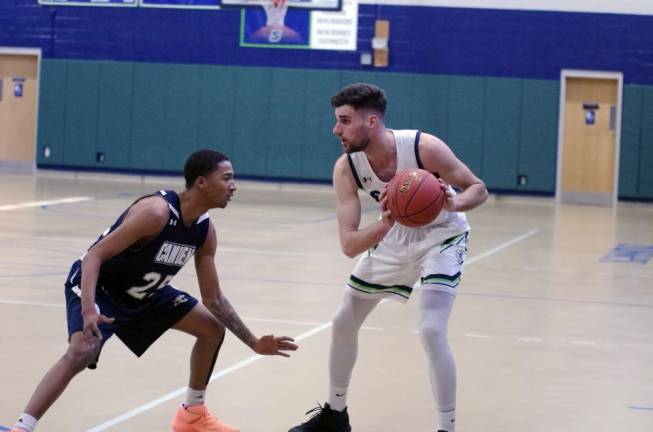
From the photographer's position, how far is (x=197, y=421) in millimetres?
4594

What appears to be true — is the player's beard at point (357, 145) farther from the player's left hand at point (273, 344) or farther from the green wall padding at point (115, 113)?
the green wall padding at point (115, 113)

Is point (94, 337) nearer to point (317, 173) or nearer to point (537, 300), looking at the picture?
point (537, 300)

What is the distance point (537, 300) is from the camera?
8.84 metres

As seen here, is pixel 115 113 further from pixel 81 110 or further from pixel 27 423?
pixel 27 423

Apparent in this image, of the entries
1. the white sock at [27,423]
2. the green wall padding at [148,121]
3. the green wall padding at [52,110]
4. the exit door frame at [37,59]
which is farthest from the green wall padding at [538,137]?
the white sock at [27,423]

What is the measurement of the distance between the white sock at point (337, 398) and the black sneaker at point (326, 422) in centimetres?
2

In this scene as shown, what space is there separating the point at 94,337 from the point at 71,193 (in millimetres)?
13966

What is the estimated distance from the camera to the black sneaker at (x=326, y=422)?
4.73m

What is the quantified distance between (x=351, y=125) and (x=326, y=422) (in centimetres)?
122

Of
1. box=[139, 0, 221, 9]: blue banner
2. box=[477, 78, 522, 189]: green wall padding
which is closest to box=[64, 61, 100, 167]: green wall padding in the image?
box=[139, 0, 221, 9]: blue banner

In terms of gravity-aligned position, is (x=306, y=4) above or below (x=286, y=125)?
above

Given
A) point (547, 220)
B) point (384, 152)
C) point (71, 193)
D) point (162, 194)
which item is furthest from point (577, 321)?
point (71, 193)

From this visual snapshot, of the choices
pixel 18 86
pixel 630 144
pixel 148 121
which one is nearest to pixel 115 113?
pixel 148 121

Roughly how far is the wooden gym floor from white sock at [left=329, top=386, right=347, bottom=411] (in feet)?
0.43
